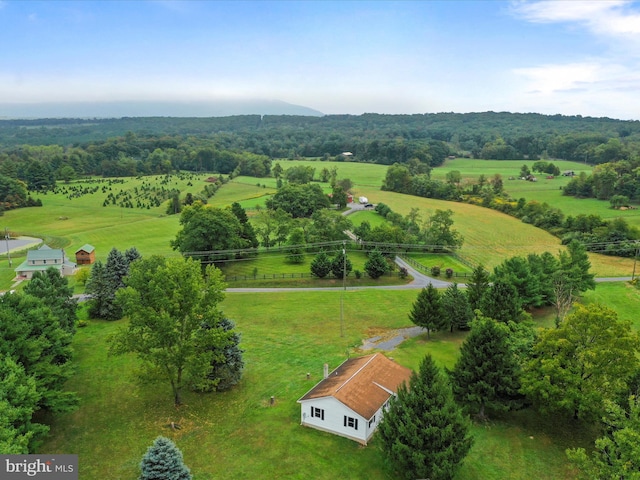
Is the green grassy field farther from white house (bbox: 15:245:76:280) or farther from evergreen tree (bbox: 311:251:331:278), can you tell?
white house (bbox: 15:245:76:280)

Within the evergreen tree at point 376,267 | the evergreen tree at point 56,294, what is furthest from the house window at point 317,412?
the evergreen tree at point 376,267

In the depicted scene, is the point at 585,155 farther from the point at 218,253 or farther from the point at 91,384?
the point at 91,384

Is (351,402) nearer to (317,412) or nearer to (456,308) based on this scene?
(317,412)

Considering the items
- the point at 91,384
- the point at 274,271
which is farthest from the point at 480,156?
the point at 91,384

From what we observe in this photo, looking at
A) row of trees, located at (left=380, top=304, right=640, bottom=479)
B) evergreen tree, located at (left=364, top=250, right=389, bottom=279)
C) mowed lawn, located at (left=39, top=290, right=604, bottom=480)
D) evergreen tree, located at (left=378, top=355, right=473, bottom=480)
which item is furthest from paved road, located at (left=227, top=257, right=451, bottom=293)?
evergreen tree, located at (left=378, top=355, right=473, bottom=480)

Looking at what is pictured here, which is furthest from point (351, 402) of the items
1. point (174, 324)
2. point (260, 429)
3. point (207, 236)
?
point (207, 236)

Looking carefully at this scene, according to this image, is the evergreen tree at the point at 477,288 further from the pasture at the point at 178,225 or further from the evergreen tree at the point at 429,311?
the pasture at the point at 178,225
